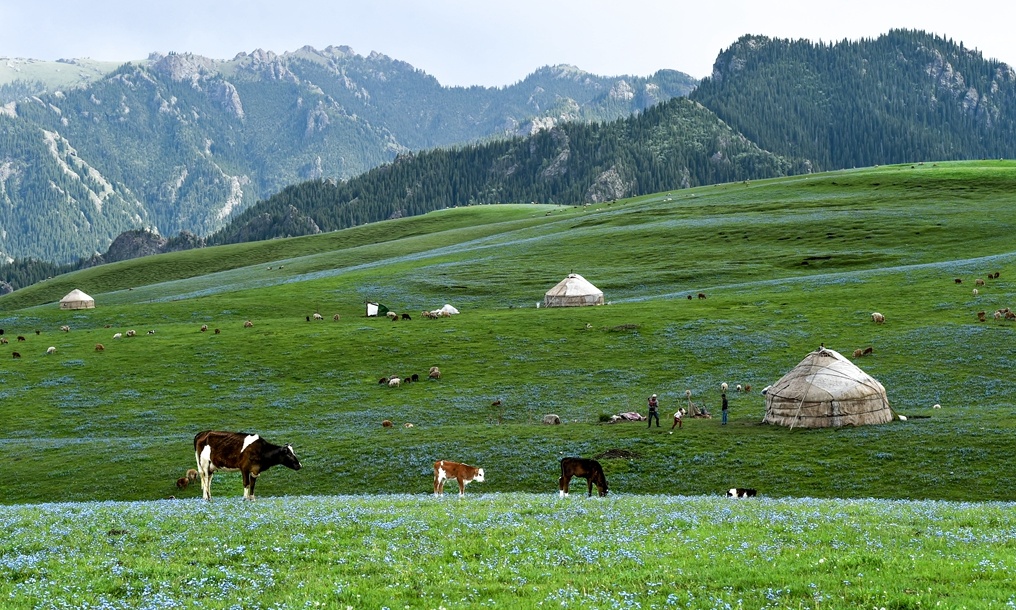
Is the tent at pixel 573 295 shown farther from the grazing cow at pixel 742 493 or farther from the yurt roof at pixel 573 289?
the grazing cow at pixel 742 493

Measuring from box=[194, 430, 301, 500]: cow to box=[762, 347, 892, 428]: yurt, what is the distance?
29611 mm

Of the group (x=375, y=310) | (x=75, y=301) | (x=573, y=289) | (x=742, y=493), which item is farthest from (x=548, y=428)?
(x=75, y=301)

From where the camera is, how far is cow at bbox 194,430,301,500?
26.7 metres

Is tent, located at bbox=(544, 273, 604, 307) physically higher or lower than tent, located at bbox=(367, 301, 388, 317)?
higher

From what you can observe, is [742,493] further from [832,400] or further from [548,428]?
[548,428]

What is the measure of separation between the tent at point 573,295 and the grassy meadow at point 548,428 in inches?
191

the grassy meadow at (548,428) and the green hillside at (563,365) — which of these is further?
the green hillside at (563,365)

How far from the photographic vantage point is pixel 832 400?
151ft

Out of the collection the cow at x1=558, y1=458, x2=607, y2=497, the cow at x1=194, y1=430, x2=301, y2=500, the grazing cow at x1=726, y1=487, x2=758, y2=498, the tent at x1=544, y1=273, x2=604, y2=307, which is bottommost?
the grazing cow at x1=726, y1=487, x2=758, y2=498

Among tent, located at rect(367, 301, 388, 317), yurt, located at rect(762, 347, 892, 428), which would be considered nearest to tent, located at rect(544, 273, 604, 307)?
tent, located at rect(367, 301, 388, 317)

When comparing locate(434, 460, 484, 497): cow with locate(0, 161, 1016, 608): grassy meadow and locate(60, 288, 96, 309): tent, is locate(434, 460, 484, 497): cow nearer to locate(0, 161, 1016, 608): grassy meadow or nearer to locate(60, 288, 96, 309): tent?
locate(0, 161, 1016, 608): grassy meadow

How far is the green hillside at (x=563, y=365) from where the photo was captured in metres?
40.9

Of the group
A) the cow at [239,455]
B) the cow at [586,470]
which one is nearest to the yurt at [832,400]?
the cow at [586,470]

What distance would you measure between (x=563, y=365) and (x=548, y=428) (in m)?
17.5
